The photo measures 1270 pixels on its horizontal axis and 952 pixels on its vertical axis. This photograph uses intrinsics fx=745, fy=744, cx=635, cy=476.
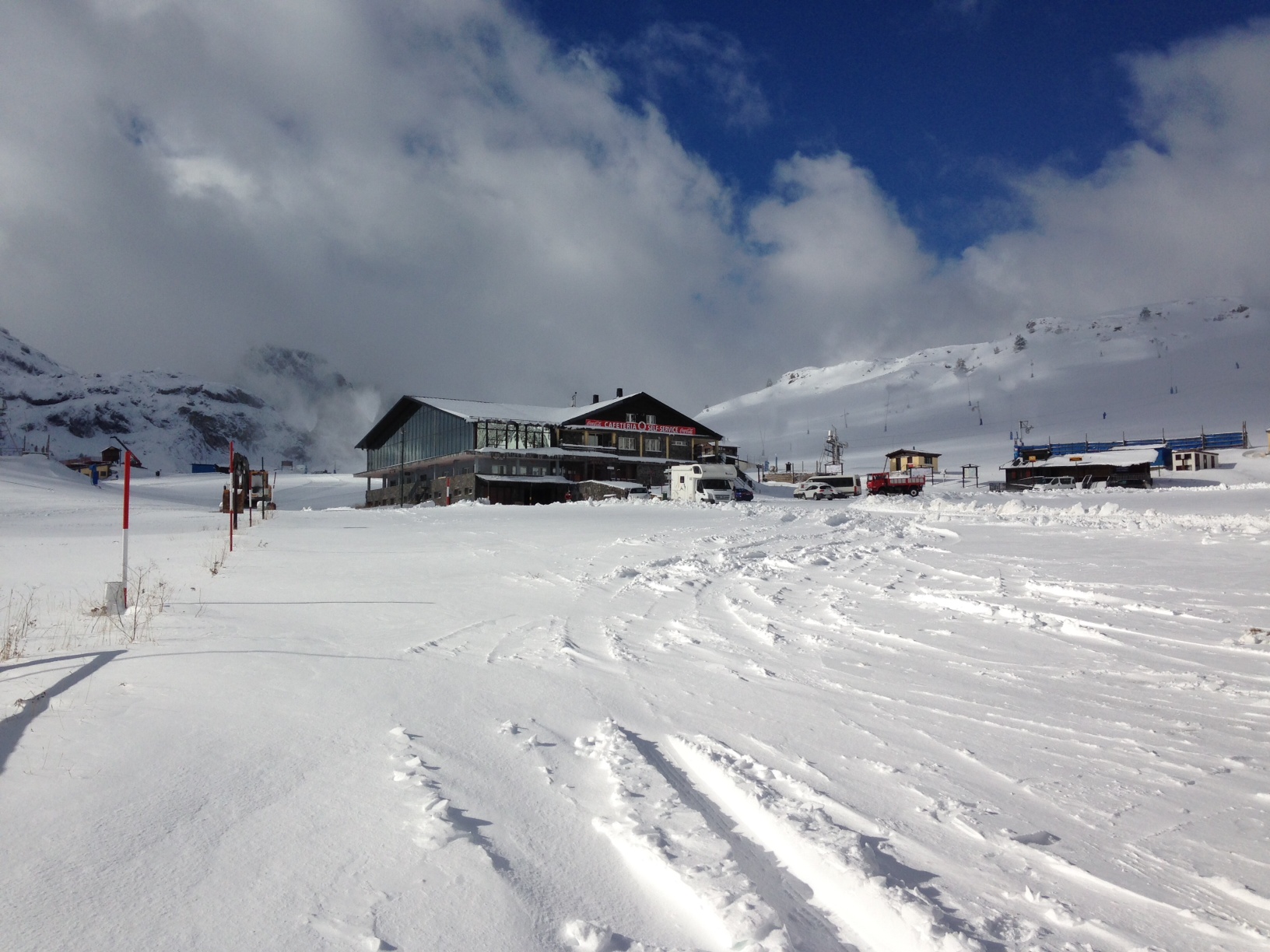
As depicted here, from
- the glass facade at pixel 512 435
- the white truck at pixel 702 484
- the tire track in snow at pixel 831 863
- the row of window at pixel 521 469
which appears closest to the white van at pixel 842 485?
the white truck at pixel 702 484

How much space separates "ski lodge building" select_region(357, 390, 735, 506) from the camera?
1998 inches

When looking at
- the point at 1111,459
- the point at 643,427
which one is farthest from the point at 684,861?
the point at 1111,459

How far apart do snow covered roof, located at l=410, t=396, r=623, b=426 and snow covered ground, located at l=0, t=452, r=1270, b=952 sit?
43517 mm

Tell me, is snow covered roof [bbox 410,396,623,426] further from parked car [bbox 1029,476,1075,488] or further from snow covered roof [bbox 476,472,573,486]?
parked car [bbox 1029,476,1075,488]

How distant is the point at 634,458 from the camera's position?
55.8 metres

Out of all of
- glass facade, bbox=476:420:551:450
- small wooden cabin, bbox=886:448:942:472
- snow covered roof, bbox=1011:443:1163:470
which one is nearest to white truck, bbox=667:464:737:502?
glass facade, bbox=476:420:551:450

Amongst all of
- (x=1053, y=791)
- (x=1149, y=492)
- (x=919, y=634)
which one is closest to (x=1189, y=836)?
(x=1053, y=791)

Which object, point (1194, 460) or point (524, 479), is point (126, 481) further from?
point (1194, 460)

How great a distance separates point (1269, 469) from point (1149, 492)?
29.0 metres

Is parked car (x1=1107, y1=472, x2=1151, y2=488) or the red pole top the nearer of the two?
the red pole top

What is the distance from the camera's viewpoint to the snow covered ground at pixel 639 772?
98.7 inches

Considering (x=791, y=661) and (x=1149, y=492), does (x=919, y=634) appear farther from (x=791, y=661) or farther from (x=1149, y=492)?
(x=1149, y=492)

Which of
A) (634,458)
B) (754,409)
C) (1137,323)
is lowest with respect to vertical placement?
(634,458)

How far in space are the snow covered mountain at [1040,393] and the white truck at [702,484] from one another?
35834mm
